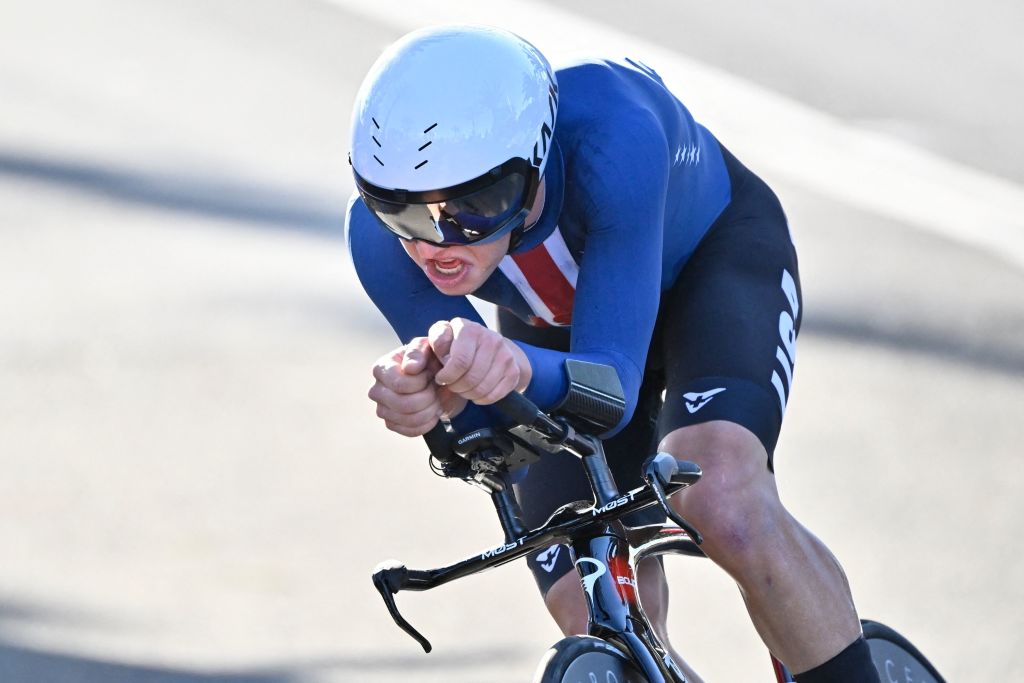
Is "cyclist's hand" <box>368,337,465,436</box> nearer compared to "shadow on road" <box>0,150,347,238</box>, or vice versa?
"cyclist's hand" <box>368,337,465,436</box>

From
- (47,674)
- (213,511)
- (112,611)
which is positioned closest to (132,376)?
(213,511)

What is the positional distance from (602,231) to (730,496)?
1.85 feet

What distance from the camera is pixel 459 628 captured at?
5.29m

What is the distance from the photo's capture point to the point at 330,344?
6.95m

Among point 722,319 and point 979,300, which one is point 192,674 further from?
point 979,300

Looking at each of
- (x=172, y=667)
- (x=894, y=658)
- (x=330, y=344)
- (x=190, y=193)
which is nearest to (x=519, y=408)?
(x=894, y=658)

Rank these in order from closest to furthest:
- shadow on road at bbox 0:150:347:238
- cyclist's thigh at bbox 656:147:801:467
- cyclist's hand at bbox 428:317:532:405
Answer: cyclist's hand at bbox 428:317:532:405, cyclist's thigh at bbox 656:147:801:467, shadow on road at bbox 0:150:347:238

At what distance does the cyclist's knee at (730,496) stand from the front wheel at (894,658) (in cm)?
60

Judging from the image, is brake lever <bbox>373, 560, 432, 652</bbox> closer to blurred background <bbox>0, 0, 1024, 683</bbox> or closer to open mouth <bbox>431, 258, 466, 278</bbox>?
open mouth <bbox>431, 258, 466, 278</bbox>

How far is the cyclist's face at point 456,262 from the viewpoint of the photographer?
10.5 ft

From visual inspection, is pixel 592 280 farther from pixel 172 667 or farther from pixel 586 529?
pixel 172 667

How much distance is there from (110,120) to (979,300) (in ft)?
14.0

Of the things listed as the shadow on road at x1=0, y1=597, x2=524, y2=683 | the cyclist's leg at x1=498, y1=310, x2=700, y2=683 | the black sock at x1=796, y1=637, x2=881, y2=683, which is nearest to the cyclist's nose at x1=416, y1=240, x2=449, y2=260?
the cyclist's leg at x1=498, y1=310, x2=700, y2=683

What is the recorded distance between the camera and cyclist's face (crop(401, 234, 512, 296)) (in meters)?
3.20
